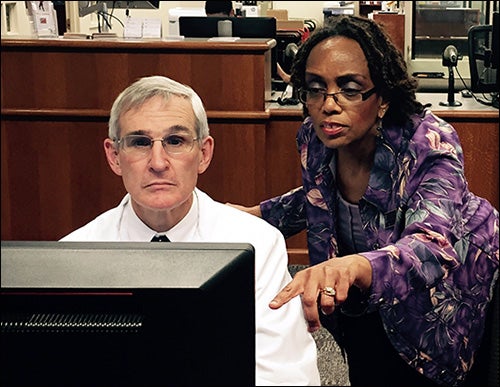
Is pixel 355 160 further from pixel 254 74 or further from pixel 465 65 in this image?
pixel 465 65

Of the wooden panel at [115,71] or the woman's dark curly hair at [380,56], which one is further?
the wooden panel at [115,71]

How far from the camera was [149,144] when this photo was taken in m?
0.90

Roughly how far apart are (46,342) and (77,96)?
1908 millimetres

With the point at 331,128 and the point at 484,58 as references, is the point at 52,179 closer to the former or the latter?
the point at 331,128

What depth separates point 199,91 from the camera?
220 centimetres

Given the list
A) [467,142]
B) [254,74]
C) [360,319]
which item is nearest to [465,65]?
[467,142]

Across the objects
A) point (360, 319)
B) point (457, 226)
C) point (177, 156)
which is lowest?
point (360, 319)

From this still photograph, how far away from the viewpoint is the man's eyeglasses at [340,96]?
1.07 meters

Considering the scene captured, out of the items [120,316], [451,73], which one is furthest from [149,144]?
[451,73]

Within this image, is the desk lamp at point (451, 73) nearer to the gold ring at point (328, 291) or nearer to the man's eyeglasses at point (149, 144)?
the man's eyeglasses at point (149, 144)

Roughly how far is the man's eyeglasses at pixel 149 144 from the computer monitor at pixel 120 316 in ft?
1.61

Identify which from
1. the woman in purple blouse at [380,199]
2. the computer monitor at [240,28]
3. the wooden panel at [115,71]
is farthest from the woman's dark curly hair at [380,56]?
the computer monitor at [240,28]

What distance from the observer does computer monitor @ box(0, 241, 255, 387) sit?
1.31 ft

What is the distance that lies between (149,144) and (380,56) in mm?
345
